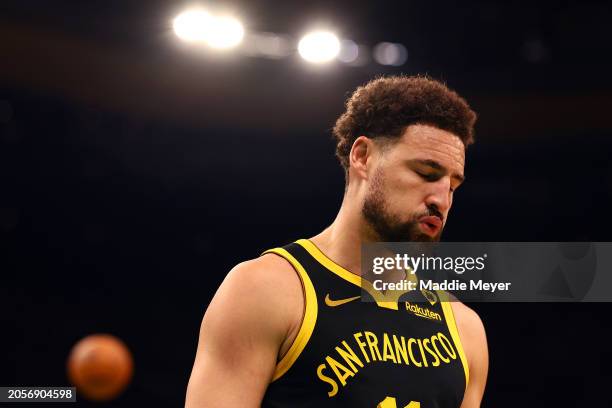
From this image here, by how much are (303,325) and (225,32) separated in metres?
7.68

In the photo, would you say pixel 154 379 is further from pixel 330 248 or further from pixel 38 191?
pixel 330 248

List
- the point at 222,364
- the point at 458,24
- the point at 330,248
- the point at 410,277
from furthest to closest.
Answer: the point at 458,24, the point at 410,277, the point at 330,248, the point at 222,364

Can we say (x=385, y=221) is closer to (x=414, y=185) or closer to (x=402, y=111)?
(x=414, y=185)

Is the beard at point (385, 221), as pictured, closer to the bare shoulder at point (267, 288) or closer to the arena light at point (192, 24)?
the bare shoulder at point (267, 288)

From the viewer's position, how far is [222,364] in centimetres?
228

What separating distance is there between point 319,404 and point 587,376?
29.6 feet

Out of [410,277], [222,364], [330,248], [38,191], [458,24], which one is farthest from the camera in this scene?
[38,191]

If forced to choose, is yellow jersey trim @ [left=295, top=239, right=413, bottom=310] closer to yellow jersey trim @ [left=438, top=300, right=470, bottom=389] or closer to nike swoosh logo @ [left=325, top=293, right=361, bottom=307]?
nike swoosh logo @ [left=325, top=293, right=361, bottom=307]

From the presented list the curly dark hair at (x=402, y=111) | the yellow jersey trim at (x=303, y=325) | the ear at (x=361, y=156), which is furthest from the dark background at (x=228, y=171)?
the yellow jersey trim at (x=303, y=325)

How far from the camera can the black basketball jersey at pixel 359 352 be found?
235 centimetres

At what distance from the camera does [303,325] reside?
7.83 ft

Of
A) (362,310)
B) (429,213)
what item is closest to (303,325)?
(362,310)

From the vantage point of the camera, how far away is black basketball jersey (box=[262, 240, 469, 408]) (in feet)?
→ 7.70

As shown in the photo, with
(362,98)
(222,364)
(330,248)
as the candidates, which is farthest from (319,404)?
(362,98)
